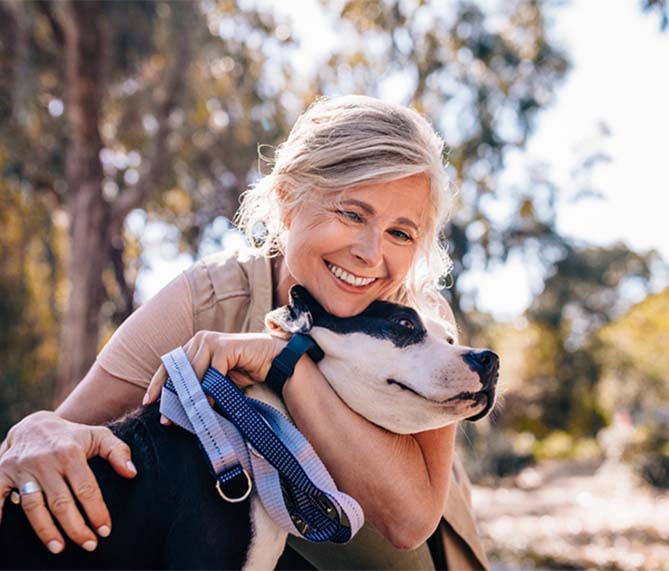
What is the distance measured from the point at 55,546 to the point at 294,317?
83 cm

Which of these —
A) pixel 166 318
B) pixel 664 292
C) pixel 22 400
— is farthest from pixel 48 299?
pixel 664 292

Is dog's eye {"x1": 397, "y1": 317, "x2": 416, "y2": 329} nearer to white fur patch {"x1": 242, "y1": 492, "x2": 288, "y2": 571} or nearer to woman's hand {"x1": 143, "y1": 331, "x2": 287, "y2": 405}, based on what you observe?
woman's hand {"x1": 143, "y1": 331, "x2": 287, "y2": 405}

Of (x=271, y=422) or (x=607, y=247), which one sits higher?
(x=271, y=422)

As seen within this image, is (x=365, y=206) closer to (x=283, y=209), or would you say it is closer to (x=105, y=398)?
(x=283, y=209)

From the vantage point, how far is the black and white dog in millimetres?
1789

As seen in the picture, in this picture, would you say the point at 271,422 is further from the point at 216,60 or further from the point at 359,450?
the point at 216,60

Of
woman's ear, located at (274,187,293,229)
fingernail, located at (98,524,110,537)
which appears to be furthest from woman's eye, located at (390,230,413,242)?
fingernail, located at (98,524,110,537)

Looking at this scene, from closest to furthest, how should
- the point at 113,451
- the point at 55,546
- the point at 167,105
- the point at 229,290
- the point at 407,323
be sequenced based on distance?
the point at 55,546 → the point at 113,451 → the point at 407,323 → the point at 229,290 → the point at 167,105

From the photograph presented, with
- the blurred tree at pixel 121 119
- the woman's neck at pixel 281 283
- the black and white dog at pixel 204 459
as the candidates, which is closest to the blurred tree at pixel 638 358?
the blurred tree at pixel 121 119

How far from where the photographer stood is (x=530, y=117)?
1234 cm

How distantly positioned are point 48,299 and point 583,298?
386 inches

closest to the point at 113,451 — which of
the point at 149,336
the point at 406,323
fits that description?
the point at 149,336

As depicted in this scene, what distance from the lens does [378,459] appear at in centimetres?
210

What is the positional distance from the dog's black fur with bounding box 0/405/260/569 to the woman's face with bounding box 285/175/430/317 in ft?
2.06
